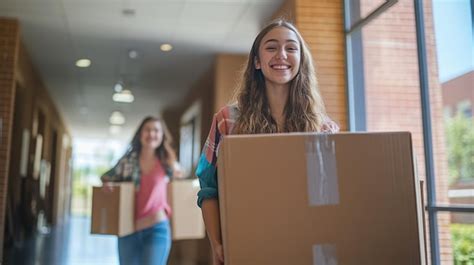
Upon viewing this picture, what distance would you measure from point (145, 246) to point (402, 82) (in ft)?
7.10

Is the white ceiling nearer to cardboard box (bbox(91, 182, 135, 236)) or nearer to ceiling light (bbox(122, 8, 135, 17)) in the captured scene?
ceiling light (bbox(122, 8, 135, 17))

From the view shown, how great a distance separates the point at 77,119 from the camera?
12.2 m

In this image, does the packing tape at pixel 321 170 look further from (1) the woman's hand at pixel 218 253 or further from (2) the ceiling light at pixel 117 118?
(2) the ceiling light at pixel 117 118

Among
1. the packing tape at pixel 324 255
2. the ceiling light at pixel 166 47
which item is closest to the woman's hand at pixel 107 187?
the packing tape at pixel 324 255

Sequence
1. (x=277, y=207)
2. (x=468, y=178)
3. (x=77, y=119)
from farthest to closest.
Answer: (x=77, y=119), (x=468, y=178), (x=277, y=207)

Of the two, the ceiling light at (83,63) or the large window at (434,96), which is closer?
the large window at (434,96)

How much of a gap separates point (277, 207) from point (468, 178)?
1927 millimetres

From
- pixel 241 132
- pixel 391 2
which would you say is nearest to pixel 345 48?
pixel 391 2

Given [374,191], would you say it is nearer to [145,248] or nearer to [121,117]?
[145,248]

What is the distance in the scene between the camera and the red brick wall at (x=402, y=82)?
2.79 meters

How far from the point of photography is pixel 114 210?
267 centimetres

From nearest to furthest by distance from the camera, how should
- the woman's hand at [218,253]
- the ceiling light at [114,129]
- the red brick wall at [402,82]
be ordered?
the woman's hand at [218,253] → the red brick wall at [402,82] → the ceiling light at [114,129]

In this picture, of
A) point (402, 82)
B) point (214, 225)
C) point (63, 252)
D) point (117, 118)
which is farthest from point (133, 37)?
point (117, 118)

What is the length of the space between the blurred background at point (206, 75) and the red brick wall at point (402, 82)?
0.01 m
